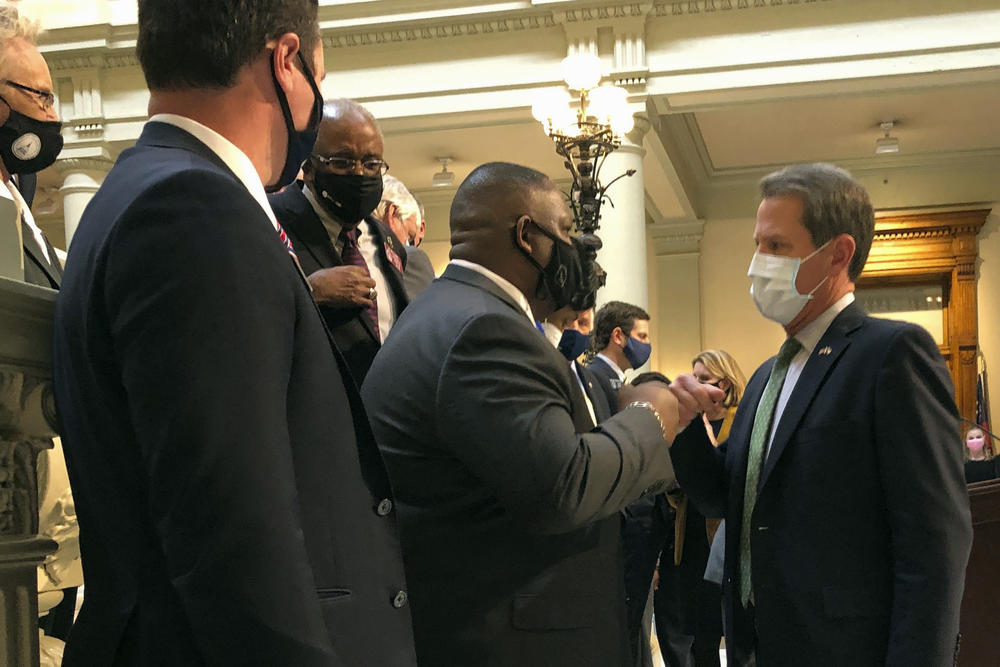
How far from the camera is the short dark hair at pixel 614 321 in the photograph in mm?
5816

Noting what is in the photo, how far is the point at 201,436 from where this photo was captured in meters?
1.00

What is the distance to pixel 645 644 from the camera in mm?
4148

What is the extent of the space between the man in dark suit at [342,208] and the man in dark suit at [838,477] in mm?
913

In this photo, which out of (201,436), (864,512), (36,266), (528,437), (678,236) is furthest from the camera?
(678,236)

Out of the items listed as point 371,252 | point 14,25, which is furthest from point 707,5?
point 14,25

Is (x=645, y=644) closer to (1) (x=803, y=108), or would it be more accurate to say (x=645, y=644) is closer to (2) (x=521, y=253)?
(2) (x=521, y=253)

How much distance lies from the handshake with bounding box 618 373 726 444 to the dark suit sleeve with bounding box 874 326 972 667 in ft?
1.16

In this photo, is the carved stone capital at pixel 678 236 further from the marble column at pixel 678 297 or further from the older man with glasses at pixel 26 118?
the older man with glasses at pixel 26 118

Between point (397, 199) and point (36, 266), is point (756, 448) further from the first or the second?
point (397, 199)

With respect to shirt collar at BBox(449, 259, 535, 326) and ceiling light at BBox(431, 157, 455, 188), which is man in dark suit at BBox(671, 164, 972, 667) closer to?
shirt collar at BBox(449, 259, 535, 326)

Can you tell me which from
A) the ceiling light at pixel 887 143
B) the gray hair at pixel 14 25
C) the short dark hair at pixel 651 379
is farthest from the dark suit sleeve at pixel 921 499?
the ceiling light at pixel 887 143

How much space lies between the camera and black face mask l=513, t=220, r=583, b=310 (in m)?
2.04

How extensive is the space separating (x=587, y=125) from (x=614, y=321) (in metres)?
1.39

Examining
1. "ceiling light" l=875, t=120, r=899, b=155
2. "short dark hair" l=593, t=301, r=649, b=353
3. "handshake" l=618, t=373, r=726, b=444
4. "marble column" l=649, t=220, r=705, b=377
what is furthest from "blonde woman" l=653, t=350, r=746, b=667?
"marble column" l=649, t=220, r=705, b=377
